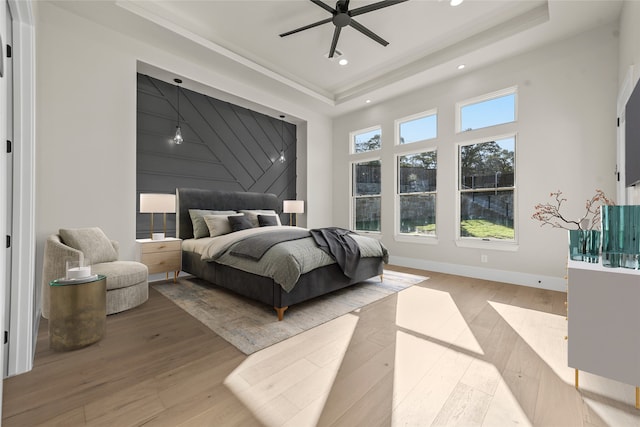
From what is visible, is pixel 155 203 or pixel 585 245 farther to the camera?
pixel 155 203

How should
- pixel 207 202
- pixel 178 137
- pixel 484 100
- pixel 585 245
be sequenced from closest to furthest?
pixel 585 245 → pixel 178 137 → pixel 484 100 → pixel 207 202

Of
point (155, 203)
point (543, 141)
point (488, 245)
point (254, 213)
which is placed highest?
point (543, 141)

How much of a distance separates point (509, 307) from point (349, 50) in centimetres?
389

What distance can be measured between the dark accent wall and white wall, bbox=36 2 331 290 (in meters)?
0.32

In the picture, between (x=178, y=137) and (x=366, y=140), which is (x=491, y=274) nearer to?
(x=366, y=140)

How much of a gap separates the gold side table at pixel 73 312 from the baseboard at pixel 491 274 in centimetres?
433

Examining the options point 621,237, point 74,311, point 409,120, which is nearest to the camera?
point 621,237

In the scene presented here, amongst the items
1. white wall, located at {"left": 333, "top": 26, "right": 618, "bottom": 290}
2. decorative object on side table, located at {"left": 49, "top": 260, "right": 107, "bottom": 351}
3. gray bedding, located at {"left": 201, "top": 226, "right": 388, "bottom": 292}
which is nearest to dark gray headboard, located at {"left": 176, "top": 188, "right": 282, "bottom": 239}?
gray bedding, located at {"left": 201, "top": 226, "right": 388, "bottom": 292}

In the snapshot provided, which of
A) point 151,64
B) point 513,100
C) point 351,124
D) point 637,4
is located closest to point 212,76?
point 151,64

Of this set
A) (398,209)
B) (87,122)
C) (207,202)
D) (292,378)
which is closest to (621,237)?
(292,378)

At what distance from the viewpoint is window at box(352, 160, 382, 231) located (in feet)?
18.3

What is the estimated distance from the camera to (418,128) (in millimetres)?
4918

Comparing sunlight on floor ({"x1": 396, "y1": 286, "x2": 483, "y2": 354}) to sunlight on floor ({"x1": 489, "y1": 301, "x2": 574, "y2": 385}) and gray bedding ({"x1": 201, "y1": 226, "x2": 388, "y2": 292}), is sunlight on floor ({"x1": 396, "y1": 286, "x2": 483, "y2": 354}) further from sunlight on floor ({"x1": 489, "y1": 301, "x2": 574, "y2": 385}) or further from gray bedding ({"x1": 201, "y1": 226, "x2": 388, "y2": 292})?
gray bedding ({"x1": 201, "y1": 226, "x2": 388, "y2": 292})

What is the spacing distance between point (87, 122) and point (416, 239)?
4.93 metres
